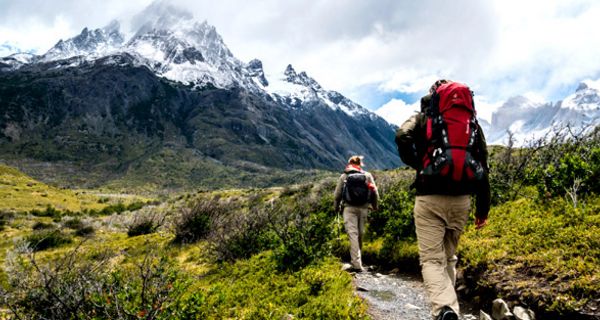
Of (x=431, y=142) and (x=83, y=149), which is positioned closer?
(x=431, y=142)

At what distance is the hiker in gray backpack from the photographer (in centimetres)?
814

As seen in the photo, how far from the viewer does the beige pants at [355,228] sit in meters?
8.12

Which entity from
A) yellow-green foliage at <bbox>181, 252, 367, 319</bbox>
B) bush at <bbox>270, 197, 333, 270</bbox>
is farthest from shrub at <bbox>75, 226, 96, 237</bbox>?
bush at <bbox>270, 197, 333, 270</bbox>

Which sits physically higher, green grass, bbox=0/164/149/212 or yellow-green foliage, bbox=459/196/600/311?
yellow-green foliage, bbox=459/196/600/311

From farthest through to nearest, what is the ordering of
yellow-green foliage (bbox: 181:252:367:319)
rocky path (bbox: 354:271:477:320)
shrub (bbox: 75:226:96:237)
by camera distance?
shrub (bbox: 75:226:96:237) → rocky path (bbox: 354:271:477:320) → yellow-green foliage (bbox: 181:252:367:319)

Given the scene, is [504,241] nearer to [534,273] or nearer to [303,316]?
[534,273]

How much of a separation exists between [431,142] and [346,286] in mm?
3259

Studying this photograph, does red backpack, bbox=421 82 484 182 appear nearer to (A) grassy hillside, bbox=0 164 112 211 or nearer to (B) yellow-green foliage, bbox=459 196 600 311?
(B) yellow-green foliage, bbox=459 196 600 311

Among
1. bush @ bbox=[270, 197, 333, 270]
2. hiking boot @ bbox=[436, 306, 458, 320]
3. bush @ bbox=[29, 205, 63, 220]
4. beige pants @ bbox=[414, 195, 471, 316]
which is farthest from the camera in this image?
bush @ bbox=[29, 205, 63, 220]

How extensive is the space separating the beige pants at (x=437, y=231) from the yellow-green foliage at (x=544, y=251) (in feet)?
5.74

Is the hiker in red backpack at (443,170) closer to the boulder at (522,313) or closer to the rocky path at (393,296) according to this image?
the boulder at (522,313)

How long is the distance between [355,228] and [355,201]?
0.63 meters

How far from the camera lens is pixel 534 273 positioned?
5.35m

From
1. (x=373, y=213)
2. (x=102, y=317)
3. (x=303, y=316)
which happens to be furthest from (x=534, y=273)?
(x=102, y=317)
